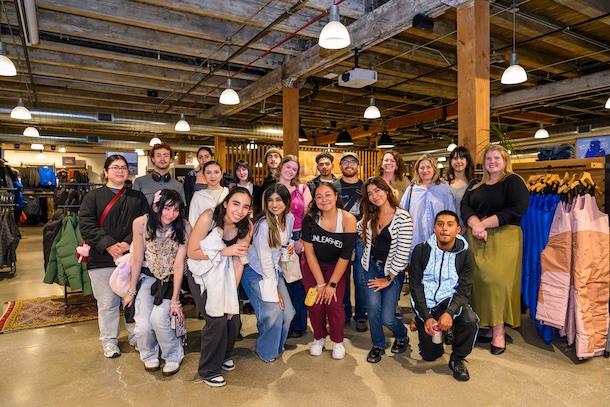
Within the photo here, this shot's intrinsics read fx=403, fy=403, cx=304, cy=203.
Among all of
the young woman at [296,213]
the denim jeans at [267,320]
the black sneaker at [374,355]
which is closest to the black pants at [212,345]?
the denim jeans at [267,320]

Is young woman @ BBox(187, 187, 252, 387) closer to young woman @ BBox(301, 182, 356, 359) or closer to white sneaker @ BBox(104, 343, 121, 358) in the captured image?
young woman @ BBox(301, 182, 356, 359)

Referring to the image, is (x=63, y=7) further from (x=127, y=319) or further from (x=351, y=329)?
(x=351, y=329)

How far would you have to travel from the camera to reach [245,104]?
26.7 feet

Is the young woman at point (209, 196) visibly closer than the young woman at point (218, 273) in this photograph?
No

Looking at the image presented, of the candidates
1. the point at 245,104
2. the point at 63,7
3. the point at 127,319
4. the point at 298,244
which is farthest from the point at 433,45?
the point at 127,319

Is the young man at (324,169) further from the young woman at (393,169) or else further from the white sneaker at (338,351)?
the white sneaker at (338,351)

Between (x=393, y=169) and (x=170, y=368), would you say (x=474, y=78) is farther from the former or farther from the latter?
(x=170, y=368)

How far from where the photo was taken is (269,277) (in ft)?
9.35

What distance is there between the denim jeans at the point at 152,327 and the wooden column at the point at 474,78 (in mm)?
2861

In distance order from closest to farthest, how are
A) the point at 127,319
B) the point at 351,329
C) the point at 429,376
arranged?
the point at 429,376
the point at 127,319
the point at 351,329

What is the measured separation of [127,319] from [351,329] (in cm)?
180

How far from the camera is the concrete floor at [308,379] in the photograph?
234 cm

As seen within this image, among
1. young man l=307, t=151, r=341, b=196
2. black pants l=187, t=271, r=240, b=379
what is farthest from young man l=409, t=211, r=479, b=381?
black pants l=187, t=271, r=240, b=379

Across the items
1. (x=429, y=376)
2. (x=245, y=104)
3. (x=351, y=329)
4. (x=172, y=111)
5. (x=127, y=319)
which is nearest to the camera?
(x=429, y=376)
